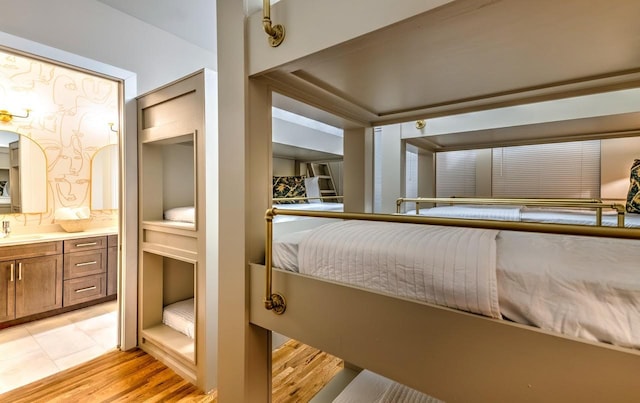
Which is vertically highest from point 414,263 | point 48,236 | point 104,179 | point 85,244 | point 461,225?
point 104,179

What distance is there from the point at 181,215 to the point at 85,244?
5.30 ft

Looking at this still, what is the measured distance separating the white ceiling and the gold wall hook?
1595mm

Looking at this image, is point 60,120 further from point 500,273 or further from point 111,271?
point 500,273

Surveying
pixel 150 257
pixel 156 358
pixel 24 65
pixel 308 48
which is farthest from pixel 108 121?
pixel 308 48

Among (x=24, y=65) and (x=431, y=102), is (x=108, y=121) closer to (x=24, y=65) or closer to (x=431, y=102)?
(x=24, y=65)

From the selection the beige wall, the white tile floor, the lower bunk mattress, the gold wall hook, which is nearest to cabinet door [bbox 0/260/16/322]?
the white tile floor

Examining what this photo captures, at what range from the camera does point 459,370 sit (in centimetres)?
68

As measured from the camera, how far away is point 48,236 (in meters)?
2.70

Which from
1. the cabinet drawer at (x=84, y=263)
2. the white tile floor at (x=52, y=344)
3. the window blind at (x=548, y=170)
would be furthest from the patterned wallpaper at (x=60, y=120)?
the window blind at (x=548, y=170)

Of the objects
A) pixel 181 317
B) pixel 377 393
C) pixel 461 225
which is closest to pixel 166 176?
pixel 181 317

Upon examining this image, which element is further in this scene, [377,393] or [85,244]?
[85,244]

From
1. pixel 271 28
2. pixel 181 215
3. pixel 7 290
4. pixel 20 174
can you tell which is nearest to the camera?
pixel 271 28

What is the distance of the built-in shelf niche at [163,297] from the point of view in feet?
6.52

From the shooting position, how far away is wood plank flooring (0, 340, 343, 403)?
5.59 feet
